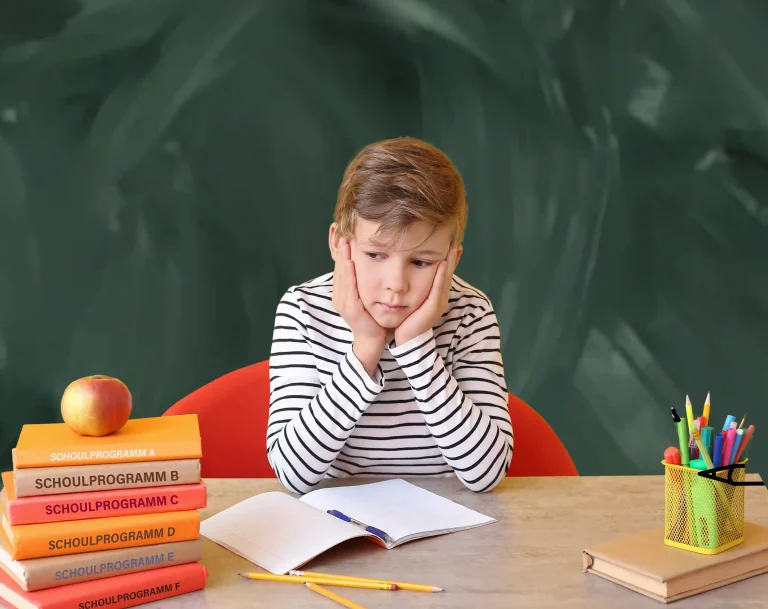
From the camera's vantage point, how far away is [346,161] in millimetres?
2689

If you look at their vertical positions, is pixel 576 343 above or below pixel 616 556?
above

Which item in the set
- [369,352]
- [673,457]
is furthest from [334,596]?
[369,352]

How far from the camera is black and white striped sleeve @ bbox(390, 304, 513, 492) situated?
146 centimetres

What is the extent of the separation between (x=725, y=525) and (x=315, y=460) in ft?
2.11

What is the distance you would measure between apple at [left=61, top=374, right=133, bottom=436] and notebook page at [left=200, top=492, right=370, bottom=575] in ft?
0.75

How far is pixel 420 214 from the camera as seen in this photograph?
1.49 m

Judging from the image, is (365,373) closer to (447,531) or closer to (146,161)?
(447,531)

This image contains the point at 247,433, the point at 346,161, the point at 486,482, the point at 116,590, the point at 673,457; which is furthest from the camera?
the point at 346,161

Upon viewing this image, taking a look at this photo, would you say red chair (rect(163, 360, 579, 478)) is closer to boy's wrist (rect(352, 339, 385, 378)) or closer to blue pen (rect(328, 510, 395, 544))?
boy's wrist (rect(352, 339, 385, 378))

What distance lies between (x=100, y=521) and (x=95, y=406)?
0.13m

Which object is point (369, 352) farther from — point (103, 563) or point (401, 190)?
point (103, 563)

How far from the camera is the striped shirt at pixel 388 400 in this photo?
1491mm

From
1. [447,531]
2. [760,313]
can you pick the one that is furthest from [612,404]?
[447,531]

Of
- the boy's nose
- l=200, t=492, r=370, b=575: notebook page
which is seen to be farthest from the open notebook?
the boy's nose
